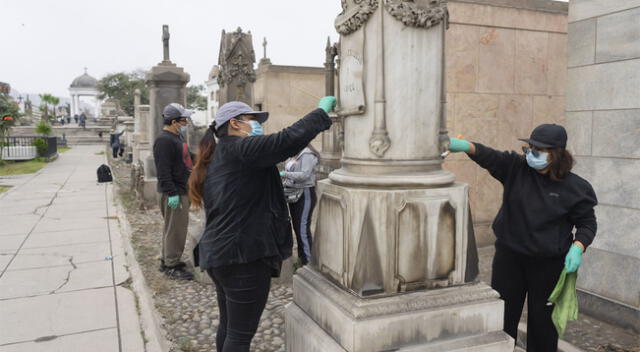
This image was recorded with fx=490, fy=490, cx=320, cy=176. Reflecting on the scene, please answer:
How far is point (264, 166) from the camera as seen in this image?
2.60 m

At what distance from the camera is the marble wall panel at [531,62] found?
22.0ft

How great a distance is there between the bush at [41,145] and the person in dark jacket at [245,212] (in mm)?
22457

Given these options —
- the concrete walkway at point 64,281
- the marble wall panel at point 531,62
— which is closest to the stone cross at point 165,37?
the concrete walkway at point 64,281

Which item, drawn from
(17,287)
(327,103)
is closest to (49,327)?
(17,287)

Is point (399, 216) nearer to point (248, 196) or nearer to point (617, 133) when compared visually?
point (248, 196)

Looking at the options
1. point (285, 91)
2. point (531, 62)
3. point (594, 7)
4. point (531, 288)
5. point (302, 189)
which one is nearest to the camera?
point (531, 288)

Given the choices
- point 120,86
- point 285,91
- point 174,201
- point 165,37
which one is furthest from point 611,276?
point 120,86

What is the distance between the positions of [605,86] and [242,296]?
364 cm

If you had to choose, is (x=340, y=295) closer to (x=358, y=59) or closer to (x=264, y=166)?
(x=264, y=166)

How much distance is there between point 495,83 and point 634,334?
12.1 feet

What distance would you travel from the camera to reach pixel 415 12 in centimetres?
264

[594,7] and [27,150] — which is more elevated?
[594,7]

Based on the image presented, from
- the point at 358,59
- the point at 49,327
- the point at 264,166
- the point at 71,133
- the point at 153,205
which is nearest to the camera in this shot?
the point at 264,166

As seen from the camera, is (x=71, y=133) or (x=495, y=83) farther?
(x=71, y=133)
